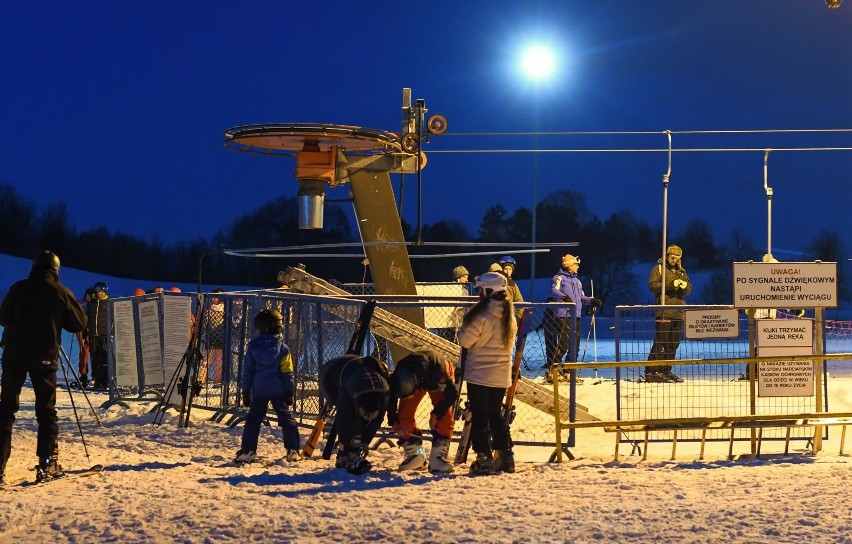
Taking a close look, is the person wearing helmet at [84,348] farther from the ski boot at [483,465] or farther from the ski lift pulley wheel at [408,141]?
the ski boot at [483,465]

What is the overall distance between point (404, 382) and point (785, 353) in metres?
4.43

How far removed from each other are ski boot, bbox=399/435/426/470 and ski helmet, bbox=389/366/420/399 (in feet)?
1.73

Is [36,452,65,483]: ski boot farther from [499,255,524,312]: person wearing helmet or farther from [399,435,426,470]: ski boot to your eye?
[499,255,524,312]: person wearing helmet

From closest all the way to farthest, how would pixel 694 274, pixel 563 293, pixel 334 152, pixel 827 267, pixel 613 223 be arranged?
pixel 827 267
pixel 334 152
pixel 563 293
pixel 694 274
pixel 613 223

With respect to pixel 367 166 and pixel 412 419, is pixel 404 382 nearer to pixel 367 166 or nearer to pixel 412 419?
pixel 412 419

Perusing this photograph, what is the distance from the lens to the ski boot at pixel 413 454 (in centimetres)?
1015

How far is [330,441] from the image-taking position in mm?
10242

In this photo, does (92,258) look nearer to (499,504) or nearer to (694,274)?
(694,274)

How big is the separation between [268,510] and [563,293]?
10446mm

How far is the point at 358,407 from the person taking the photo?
9.79 metres

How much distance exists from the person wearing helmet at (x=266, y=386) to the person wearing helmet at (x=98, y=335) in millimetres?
9421

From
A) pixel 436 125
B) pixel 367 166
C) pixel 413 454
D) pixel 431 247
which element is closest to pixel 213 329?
pixel 367 166

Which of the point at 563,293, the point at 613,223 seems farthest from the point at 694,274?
the point at 563,293

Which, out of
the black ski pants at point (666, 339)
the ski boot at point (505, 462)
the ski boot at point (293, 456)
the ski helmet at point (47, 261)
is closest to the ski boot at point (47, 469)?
the ski helmet at point (47, 261)
